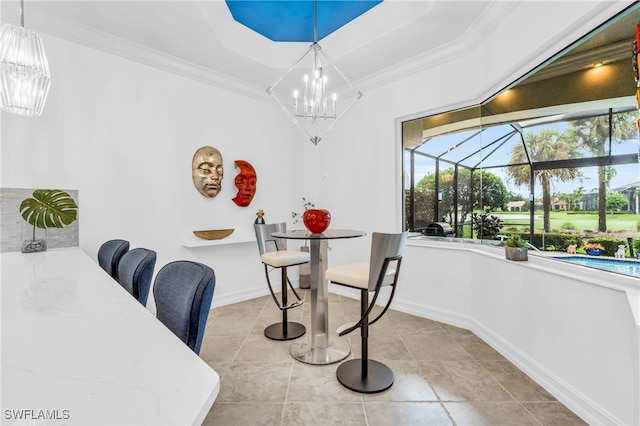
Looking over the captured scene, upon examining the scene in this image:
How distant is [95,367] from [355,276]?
5.18ft

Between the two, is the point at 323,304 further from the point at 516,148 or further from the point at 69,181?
the point at 69,181

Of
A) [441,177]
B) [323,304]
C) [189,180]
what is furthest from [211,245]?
[441,177]

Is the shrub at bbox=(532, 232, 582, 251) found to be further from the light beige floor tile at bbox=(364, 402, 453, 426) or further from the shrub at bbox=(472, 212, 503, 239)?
the light beige floor tile at bbox=(364, 402, 453, 426)

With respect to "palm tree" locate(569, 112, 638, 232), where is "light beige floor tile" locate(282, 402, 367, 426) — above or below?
below

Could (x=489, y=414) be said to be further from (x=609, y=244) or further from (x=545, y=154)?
(x=545, y=154)

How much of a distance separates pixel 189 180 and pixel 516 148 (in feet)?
10.8

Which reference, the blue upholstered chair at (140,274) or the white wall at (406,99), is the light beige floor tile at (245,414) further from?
the white wall at (406,99)

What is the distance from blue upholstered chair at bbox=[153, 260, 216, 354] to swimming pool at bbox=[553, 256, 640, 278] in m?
2.12

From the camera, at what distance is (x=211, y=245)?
345 centimetres

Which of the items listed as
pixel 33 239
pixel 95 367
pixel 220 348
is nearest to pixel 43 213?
pixel 33 239

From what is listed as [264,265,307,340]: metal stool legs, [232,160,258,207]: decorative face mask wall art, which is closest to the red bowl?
[264,265,307,340]: metal stool legs

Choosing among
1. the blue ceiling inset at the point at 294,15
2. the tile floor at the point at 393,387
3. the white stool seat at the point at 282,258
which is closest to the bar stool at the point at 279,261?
the white stool seat at the point at 282,258

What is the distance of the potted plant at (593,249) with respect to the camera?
5.86 feet

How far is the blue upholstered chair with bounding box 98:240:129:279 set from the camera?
1.91 m
